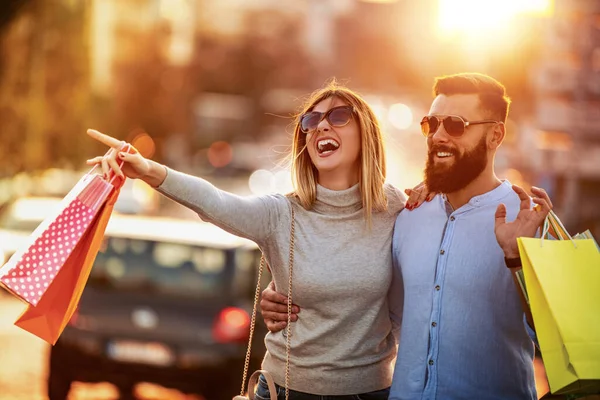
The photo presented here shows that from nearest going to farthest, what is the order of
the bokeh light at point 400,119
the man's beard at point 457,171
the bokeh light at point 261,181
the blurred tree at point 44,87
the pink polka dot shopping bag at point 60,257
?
the pink polka dot shopping bag at point 60,257 → the man's beard at point 457,171 → the blurred tree at point 44,87 → the bokeh light at point 261,181 → the bokeh light at point 400,119

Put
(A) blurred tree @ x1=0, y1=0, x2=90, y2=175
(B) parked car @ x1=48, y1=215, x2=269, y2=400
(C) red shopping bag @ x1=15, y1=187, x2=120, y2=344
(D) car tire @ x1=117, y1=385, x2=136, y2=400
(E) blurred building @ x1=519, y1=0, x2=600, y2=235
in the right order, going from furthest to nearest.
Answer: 1. (A) blurred tree @ x1=0, y1=0, x2=90, y2=175
2. (E) blurred building @ x1=519, y1=0, x2=600, y2=235
3. (D) car tire @ x1=117, y1=385, x2=136, y2=400
4. (B) parked car @ x1=48, y1=215, x2=269, y2=400
5. (C) red shopping bag @ x1=15, y1=187, x2=120, y2=344

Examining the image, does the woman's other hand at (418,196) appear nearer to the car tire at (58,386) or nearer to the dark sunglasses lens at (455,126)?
the dark sunglasses lens at (455,126)

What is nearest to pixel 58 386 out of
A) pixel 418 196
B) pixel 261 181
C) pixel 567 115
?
pixel 418 196

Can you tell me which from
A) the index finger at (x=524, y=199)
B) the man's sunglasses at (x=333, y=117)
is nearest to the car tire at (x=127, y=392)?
the man's sunglasses at (x=333, y=117)

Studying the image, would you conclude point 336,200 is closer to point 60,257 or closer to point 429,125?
point 429,125

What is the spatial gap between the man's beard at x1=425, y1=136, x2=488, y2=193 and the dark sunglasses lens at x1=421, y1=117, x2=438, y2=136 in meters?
0.09

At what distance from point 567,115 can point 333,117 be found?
16.1m

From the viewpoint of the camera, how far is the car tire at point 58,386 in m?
8.21

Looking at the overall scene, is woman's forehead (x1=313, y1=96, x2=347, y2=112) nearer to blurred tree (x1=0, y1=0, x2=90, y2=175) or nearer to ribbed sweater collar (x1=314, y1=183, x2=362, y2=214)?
ribbed sweater collar (x1=314, y1=183, x2=362, y2=214)

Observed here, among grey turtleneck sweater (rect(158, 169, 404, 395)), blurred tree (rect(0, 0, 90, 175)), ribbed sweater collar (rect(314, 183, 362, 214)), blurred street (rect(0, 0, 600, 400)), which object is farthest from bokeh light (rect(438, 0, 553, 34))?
blurred tree (rect(0, 0, 90, 175))

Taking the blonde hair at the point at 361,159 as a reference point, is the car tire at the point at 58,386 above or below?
below

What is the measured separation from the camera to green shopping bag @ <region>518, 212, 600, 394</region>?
336 centimetres

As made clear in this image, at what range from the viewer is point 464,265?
13.1 ft

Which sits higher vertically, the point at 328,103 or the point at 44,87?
the point at 328,103
